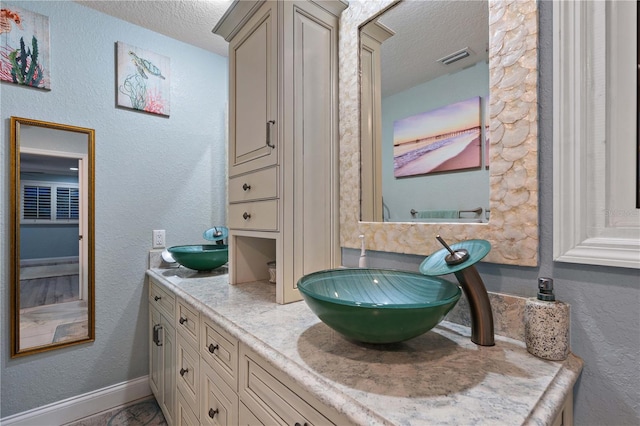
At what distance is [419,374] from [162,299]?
1.53 meters

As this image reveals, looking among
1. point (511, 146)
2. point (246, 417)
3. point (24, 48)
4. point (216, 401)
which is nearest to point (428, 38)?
point (511, 146)

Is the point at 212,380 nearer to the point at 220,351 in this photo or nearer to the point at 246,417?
the point at 220,351

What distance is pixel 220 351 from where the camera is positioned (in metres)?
0.98

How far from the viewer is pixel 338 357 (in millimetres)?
678

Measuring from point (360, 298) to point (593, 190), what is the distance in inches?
25.9

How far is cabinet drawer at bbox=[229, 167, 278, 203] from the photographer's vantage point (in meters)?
1.18

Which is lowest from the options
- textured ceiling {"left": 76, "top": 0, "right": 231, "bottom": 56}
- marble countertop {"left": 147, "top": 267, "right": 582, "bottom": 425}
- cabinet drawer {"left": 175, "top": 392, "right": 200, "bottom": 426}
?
cabinet drawer {"left": 175, "top": 392, "right": 200, "bottom": 426}

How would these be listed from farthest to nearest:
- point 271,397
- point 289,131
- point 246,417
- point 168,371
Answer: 1. point 168,371
2. point 289,131
3. point 246,417
4. point 271,397

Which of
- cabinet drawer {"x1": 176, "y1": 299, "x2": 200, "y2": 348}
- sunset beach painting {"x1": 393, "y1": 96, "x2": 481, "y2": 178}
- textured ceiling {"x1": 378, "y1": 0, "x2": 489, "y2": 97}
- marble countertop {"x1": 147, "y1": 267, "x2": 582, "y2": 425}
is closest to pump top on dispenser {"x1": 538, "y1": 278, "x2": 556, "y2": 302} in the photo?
marble countertop {"x1": 147, "y1": 267, "x2": 582, "y2": 425}

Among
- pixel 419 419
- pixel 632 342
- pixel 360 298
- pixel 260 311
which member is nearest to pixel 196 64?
pixel 260 311

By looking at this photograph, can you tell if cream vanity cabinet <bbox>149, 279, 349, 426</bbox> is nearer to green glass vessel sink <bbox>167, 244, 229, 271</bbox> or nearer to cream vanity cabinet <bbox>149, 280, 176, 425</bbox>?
cream vanity cabinet <bbox>149, 280, 176, 425</bbox>

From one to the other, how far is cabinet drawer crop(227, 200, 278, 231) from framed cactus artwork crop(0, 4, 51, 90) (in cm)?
131

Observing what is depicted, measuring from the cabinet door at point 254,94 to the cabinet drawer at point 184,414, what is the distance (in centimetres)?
107

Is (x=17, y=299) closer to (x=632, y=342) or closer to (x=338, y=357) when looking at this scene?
(x=338, y=357)
